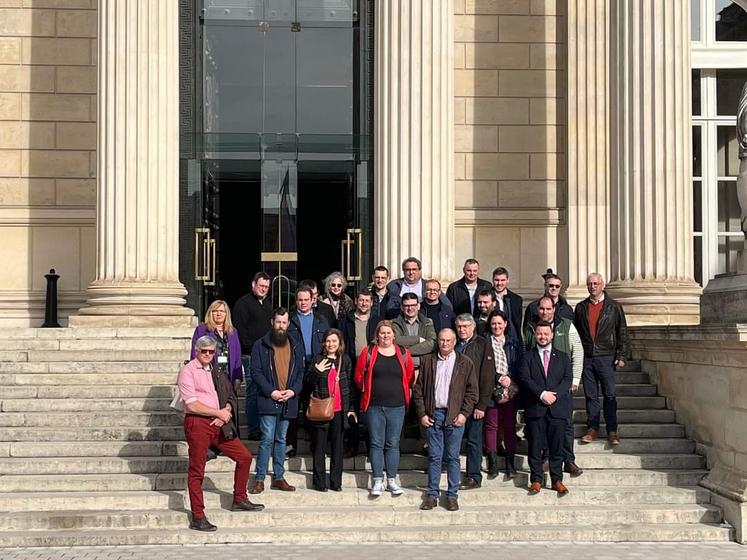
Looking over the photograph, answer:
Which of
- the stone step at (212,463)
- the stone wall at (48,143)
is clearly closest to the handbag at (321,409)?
the stone step at (212,463)

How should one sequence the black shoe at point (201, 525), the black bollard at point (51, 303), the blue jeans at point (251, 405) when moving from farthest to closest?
the black bollard at point (51, 303) → the blue jeans at point (251, 405) → the black shoe at point (201, 525)

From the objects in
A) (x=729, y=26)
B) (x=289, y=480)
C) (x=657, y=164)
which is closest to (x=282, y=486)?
(x=289, y=480)

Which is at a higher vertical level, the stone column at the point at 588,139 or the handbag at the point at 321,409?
the stone column at the point at 588,139

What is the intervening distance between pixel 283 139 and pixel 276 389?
7875 mm

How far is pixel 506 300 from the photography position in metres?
12.1

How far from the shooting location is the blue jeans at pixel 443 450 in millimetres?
10508

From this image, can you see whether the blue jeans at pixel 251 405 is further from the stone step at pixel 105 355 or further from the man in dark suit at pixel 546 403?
the man in dark suit at pixel 546 403

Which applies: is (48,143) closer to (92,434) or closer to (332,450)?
(92,434)

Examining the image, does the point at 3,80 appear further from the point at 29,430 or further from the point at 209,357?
the point at 209,357

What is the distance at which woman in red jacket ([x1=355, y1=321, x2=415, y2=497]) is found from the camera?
10.7 meters

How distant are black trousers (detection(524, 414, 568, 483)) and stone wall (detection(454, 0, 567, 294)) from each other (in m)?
6.97

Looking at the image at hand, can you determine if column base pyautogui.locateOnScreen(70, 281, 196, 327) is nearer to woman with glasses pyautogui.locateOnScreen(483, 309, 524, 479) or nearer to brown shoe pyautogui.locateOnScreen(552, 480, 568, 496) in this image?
woman with glasses pyautogui.locateOnScreen(483, 309, 524, 479)

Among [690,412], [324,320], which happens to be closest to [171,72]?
[324,320]

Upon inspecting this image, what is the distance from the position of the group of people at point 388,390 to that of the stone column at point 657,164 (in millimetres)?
3592
